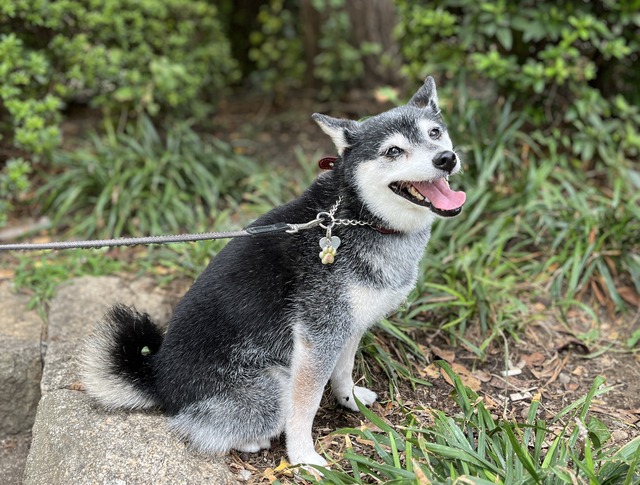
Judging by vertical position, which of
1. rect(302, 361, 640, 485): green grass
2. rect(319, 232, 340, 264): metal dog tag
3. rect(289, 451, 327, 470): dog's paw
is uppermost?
rect(319, 232, 340, 264): metal dog tag

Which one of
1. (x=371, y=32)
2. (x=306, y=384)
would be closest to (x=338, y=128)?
(x=306, y=384)

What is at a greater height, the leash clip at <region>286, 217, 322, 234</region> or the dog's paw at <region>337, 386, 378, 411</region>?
the leash clip at <region>286, 217, 322, 234</region>

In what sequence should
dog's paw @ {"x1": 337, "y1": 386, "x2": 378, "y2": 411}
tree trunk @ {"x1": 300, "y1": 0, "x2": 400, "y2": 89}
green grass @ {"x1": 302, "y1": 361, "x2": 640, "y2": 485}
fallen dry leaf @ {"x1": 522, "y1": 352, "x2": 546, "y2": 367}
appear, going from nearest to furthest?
green grass @ {"x1": 302, "y1": 361, "x2": 640, "y2": 485}, dog's paw @ {"x1": 337, "y1": 386, "x2": 378, "y2": 411}, fallen dry leaf @ {"x1": 522, "y1": 352, "x2": 546, "y2": 367}, tree trunk @ {"x1": 300, "y1": 0, "x2": 400, "y2": 89}

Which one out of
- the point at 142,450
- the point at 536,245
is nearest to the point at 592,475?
the point at 142,450

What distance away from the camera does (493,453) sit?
3.10 meters

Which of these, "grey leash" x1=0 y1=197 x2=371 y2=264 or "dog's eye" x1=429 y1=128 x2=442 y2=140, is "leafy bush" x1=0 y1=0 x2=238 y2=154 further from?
"dog's eye" x1=429 y1=128 x2=442 y2=140

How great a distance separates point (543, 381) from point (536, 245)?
145 cm

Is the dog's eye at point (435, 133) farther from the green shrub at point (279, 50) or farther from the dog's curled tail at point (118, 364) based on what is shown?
the green shrub at point (279, 50)

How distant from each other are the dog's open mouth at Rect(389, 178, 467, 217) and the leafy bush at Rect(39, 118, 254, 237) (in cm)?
293

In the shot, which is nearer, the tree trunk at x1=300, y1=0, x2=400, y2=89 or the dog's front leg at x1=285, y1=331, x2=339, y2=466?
the dog's front leg at x1=285, y1=331, x2=339, y2=466

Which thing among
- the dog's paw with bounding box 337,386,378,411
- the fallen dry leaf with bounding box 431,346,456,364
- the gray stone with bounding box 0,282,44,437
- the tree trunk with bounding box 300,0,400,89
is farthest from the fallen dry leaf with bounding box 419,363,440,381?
the tree trunk with bounding box 300,0,400,89

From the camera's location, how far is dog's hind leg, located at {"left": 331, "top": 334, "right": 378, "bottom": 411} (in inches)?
145

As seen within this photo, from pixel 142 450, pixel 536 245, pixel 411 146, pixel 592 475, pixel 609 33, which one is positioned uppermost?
pixel 411 146

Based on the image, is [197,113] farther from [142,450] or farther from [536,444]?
[536,444]
